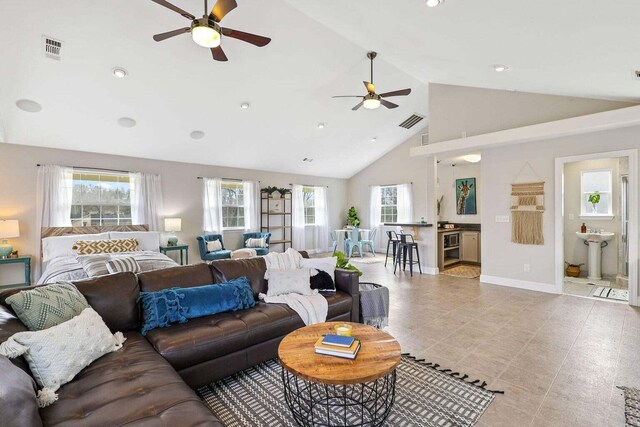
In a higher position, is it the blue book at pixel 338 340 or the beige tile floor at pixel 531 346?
the blue book at pixel 338 340

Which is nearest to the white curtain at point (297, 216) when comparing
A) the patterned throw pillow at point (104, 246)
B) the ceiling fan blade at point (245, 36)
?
the patterned throw pillow at point (104, 246)

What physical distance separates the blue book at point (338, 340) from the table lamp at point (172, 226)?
516 cm

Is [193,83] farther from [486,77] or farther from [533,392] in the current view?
[533,392]

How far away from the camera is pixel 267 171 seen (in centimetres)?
817

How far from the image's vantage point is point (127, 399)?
142cm

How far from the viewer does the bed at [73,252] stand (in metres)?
3.88

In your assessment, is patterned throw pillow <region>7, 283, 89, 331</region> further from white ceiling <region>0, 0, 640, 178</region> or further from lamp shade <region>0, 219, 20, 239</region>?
lamp shade <region>0, 219, 20, 239</region>

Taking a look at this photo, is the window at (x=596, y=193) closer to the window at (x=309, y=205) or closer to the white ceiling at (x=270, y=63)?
the white ceiling at (x=270, y=63)

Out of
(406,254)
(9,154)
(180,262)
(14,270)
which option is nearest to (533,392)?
(406,254)

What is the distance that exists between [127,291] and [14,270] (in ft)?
14.0

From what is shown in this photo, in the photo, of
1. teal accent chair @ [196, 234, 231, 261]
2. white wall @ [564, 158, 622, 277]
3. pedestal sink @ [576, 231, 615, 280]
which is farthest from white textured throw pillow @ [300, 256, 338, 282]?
white wall @ [564, 158, 622, 277]

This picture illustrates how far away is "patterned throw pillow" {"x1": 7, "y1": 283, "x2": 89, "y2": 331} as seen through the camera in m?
1.83

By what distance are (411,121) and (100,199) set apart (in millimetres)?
6984

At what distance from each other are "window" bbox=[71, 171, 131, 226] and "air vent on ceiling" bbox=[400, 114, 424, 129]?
20.6 feet
